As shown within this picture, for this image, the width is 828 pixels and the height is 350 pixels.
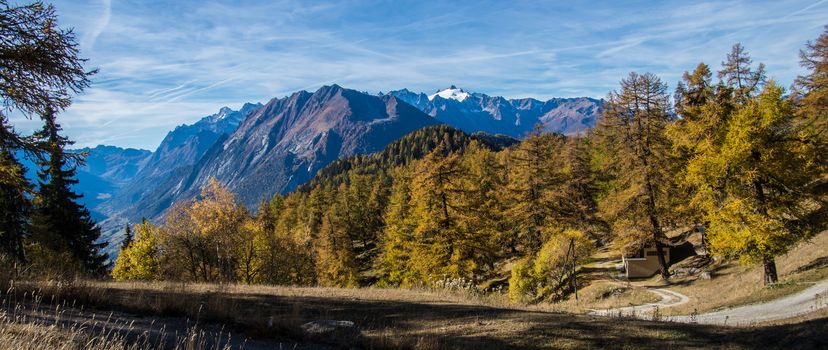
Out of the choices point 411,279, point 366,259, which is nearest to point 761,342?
point 411,279

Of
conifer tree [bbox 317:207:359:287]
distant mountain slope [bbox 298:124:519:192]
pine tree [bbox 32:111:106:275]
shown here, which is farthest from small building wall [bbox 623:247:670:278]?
distant mountain slope [bbox 298:124:519:192]

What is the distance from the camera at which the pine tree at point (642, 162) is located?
31047 mm

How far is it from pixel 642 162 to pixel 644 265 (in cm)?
1005

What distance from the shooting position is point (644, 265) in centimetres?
3609

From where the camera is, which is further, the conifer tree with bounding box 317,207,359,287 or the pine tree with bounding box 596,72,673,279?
the conifer tree with bounding box 317,207,359,287

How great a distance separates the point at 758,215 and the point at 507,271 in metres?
25.2

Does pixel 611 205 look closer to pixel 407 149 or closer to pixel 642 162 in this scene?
pixel 642 162

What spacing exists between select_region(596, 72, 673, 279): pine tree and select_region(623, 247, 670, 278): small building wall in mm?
3281

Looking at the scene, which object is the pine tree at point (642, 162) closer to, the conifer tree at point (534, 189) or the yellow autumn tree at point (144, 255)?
the conifer tree at point (534, 189)

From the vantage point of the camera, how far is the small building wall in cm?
3594

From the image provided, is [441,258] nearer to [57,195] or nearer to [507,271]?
[507,271]

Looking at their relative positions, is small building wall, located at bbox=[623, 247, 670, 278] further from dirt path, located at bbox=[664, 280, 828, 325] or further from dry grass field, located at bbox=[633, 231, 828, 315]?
dirt path, located at bbox=[664, 280, 828, 325]

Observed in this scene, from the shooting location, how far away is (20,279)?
912 centimetres

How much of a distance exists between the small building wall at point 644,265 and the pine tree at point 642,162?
3281 mm
